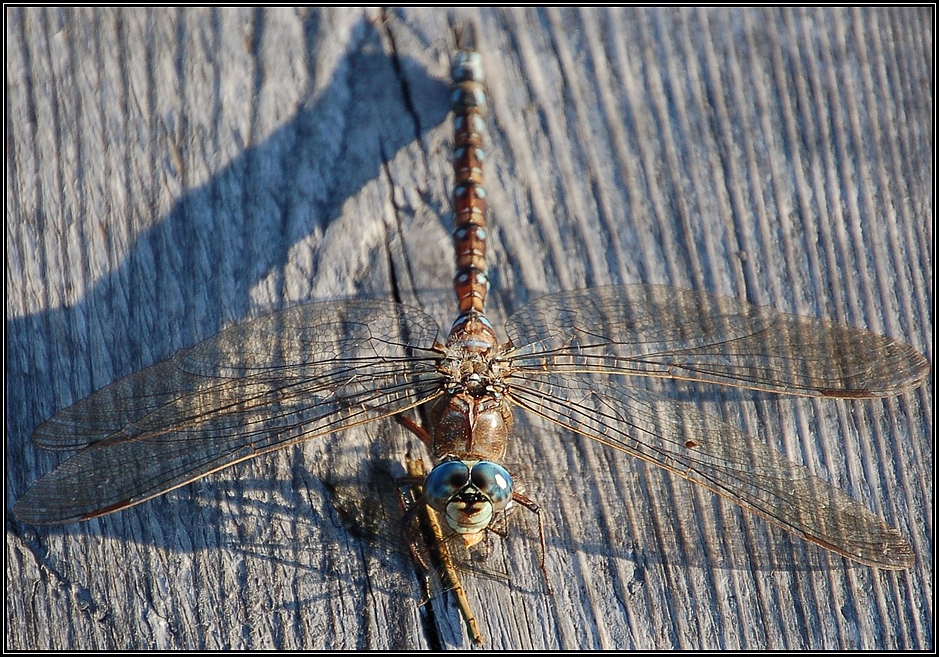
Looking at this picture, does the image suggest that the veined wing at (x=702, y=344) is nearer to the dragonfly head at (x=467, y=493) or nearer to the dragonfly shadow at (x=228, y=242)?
the dragonfly head at (x=467, y=493)

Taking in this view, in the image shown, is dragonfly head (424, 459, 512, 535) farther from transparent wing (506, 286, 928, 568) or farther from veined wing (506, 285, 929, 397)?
veined wing (506, 285, 929, 397)

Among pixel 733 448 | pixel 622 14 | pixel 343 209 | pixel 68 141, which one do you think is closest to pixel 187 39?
pixel 68 141

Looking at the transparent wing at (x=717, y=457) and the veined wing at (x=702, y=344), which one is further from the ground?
the veined wing at (x=702, y=344)

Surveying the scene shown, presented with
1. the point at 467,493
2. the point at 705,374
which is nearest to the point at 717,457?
the point at 705,374

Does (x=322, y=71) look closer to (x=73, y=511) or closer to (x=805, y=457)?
(x=73, y=511)

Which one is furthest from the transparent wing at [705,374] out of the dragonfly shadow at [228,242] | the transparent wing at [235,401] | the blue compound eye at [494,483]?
the dragonfly shadow at [228,242]
